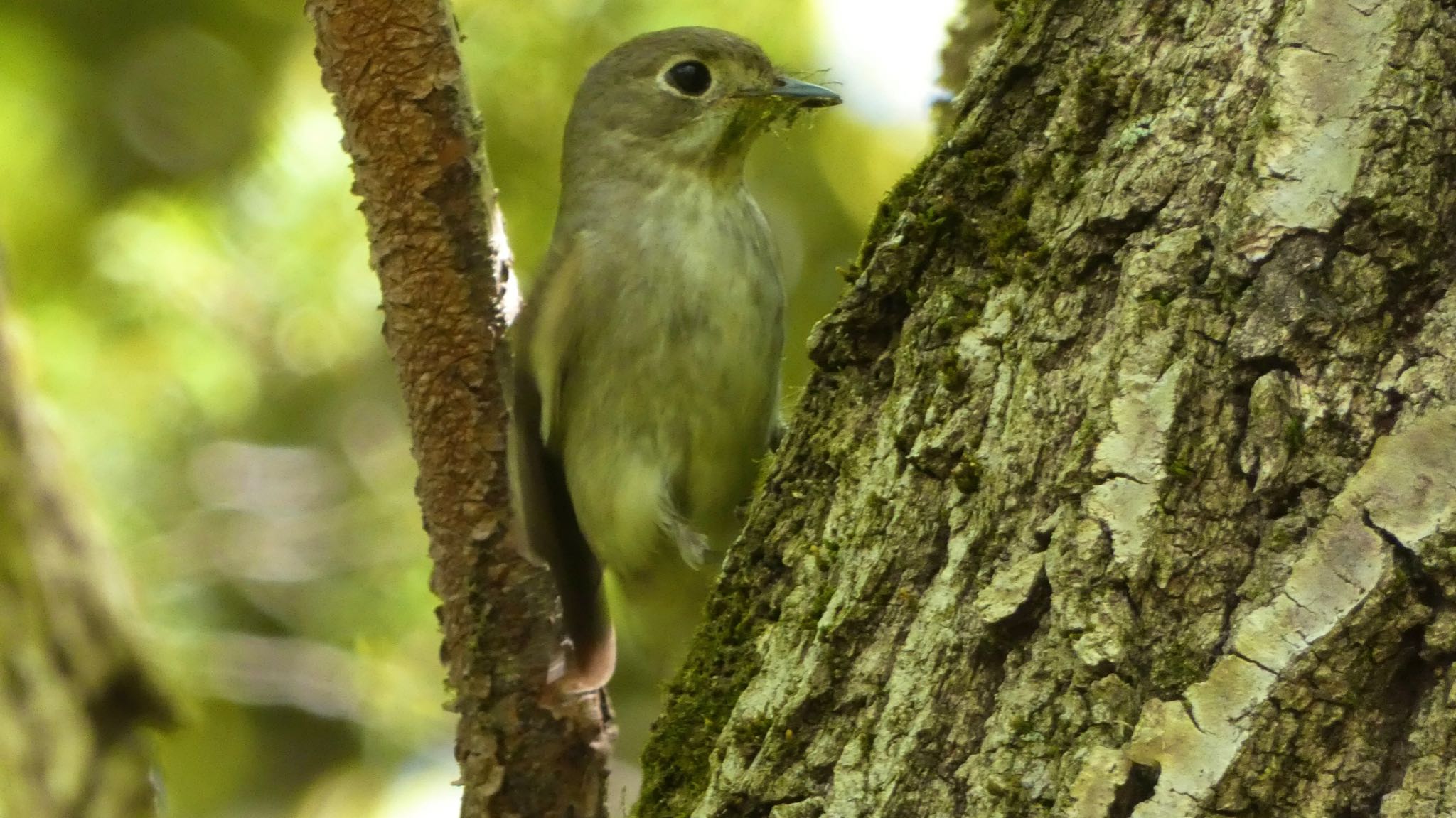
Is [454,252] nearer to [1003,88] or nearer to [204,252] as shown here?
[1003,88]

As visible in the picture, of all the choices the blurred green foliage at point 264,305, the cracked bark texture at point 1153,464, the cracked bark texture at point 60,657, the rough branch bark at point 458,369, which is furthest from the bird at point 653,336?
the cracked bark texture at point 1153,464

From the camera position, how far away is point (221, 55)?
213 inches

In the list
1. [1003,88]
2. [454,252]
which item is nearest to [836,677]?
[1003,88]

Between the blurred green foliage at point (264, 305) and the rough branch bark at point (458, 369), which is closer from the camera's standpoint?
the rough branch bark at point (458, 369)

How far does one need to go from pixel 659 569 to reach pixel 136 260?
2.09 metres

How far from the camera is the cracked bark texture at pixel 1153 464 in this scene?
1.72 meters

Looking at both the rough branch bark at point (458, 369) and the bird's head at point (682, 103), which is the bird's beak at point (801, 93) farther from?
the rough branch bark at point (458, 369)

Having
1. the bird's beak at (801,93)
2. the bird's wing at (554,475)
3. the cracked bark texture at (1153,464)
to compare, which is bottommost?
the cracked bark texture at (1153,464)

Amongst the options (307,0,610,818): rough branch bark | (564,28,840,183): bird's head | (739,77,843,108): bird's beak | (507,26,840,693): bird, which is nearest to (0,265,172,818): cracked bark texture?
(307,0,610,818): rough branch bark

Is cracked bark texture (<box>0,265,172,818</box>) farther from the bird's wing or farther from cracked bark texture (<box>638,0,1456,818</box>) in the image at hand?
cracked bark texture (<box>638,0,1456,818</box>)

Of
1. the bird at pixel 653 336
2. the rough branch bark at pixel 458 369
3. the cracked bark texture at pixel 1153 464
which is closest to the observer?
the cracked bark texture at pixel 1153 464

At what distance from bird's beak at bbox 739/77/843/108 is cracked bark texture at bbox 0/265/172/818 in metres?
2.01

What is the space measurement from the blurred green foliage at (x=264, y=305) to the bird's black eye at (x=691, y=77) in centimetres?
67

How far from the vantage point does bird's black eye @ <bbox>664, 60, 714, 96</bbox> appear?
12.8ft
